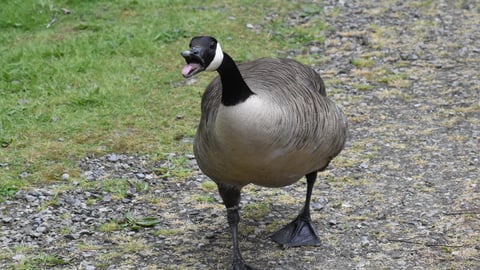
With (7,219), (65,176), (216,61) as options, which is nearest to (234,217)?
(216,61)

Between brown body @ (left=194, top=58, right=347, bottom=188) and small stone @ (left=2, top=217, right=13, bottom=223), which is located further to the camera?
small stone @ (left=2, top=217, right=13, bottom=223)

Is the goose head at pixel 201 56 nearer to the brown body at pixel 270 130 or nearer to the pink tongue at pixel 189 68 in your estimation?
the pink tongue at pixel 189 68

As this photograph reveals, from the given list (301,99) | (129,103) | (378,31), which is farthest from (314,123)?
(378,31)

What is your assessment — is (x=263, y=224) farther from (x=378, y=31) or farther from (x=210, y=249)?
(x=378, y=31)

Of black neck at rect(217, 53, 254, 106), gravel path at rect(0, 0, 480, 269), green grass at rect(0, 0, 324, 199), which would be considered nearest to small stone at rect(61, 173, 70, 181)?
green grass at rect(0, 0, 324, 199)

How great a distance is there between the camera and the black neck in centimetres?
412

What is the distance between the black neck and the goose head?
0.20ft

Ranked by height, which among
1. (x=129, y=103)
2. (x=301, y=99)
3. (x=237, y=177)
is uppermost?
(x=301, y=99)

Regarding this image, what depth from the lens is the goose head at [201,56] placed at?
12.9 ft

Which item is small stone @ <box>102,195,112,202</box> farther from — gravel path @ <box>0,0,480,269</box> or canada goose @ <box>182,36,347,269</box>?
canada goose @ <box>182,36,347,269</box>

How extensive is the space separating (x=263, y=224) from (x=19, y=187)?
6.20 feet

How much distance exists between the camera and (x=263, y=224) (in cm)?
566

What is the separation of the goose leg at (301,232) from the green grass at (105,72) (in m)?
1.57

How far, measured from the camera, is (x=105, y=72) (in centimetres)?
857
